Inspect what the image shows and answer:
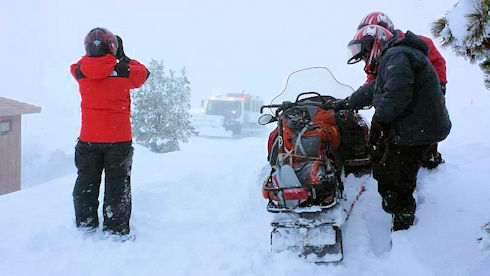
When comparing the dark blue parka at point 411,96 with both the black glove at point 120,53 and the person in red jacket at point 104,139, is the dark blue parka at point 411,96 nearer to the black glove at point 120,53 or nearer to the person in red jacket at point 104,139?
the person in red jacket at point 104,139

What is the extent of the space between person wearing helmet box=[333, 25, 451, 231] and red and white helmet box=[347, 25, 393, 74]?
360 millimetres

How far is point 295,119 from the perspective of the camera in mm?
3643

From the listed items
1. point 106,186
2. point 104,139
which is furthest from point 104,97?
point 106,186

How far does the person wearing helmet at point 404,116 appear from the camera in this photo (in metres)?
3.01

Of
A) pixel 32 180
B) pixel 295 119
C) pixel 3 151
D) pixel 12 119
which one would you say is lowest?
pixel 32 180

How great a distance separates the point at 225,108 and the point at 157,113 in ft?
14.9

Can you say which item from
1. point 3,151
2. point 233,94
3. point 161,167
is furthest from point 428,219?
point 233,94

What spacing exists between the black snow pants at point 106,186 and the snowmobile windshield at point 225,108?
17.4 m

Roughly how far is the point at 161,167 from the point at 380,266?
484 cm

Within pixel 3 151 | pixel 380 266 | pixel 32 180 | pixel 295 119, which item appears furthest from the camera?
pixel 32 180

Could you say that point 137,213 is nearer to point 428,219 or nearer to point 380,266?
point 380,266

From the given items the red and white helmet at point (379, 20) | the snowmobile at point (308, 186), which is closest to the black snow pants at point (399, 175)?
the snowmobile at point (308, 186)

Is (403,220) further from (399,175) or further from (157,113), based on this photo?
(157,113)

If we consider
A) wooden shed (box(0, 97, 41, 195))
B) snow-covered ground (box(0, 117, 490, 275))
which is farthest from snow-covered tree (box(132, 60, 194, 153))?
snow-covered ground (box(0, 117, 490, 275))
